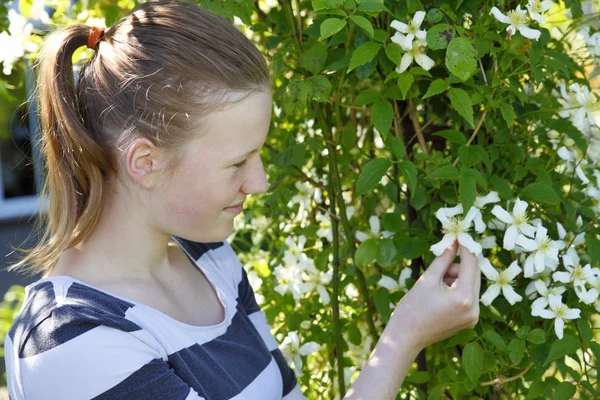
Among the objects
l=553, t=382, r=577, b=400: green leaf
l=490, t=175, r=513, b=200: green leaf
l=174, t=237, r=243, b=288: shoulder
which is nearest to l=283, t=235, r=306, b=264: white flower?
l=174, t=237, r=243, b=288: shoulder

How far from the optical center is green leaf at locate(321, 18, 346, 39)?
1011 mm

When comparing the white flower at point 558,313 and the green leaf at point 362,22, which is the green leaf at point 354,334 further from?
the green leaf at point 362,22

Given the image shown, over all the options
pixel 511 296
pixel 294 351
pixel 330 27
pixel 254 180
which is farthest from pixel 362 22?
pixel 294 351

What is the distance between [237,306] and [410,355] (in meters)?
0.35

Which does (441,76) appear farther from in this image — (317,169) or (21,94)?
(21,94)

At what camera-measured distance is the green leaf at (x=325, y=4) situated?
1.02 meters

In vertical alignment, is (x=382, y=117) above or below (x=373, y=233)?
above

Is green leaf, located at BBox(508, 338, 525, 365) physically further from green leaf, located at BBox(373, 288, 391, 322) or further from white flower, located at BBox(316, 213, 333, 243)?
white flower, located at BBox(316, 213, 333, 243)

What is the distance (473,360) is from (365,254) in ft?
0.83

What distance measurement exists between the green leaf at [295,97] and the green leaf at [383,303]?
351 millimetres

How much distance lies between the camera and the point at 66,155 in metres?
1.11

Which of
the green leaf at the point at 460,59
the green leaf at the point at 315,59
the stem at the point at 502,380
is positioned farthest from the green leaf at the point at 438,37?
the stem at the point at 502,380

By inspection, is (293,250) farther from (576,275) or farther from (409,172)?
(576,275)

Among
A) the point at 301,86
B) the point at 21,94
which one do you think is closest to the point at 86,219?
the point at 301,86
